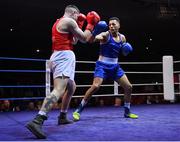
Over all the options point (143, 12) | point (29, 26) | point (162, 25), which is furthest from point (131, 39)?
point (29, 26)

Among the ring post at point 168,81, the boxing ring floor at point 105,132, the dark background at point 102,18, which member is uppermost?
the dark background at point 102,18

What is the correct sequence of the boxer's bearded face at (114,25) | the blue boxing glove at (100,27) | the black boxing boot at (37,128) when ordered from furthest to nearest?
the boxer's bearded face at (114,25) → the blue boxing glove at (100,27) → the black boxing boot at (37,128)

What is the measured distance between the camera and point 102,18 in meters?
8.24

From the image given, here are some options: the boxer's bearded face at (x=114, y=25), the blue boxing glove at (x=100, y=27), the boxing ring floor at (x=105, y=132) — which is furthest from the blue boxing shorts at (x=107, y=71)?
the boxing ring floor at (x=105, y=132)

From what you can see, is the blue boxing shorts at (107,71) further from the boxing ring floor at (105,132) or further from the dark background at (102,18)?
the dark background at (102,18)

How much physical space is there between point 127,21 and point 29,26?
2625 mm

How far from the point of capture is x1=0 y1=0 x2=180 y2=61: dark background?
728 cm

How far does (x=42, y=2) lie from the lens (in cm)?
701

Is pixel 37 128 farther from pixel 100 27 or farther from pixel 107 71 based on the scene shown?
pixel 107 71

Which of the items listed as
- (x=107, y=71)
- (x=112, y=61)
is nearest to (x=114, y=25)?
(x=112, y=61)

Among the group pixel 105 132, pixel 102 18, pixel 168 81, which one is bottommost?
pixel 105 132

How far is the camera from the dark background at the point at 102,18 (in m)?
7.28

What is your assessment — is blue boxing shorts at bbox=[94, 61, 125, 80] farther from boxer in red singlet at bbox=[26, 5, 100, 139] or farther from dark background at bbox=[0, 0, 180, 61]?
dark background at bbox=[0, 0, 180, 61]

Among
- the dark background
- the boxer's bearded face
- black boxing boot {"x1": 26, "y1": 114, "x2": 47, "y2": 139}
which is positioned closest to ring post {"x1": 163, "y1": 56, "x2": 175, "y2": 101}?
the boxer's bearded face
